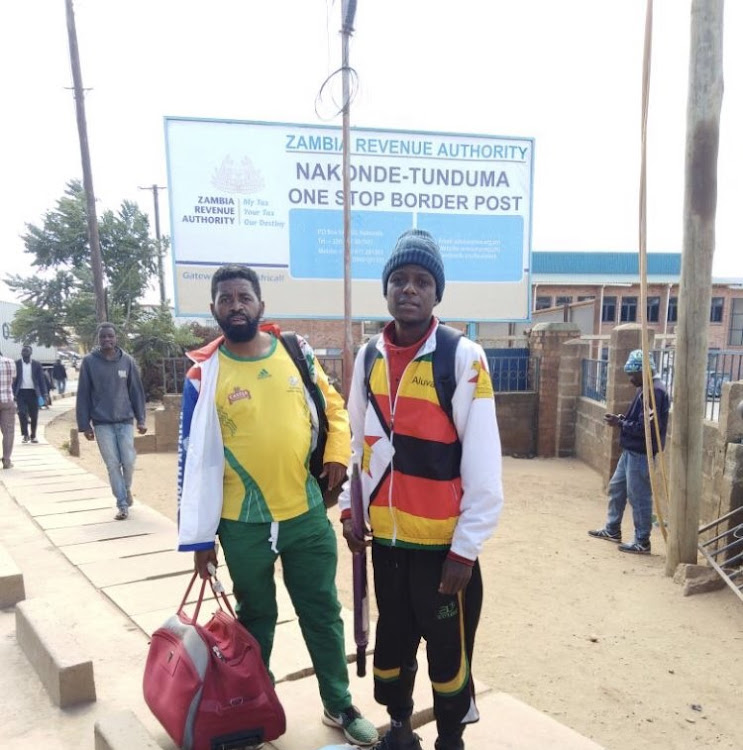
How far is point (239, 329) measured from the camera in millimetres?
2076

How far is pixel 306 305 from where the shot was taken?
12.0 meters

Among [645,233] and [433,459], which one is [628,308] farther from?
[433,459]

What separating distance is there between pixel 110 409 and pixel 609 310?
2834 cm

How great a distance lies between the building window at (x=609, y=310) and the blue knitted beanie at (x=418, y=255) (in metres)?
29.5

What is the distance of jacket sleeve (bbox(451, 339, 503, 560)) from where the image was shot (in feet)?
5.66

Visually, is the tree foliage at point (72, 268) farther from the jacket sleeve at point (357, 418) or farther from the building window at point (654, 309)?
the building window at point (654, 309)

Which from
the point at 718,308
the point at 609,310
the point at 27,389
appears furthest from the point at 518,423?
the point at 718,308

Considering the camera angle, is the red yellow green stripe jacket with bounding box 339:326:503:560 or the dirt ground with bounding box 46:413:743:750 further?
the dirt ground with bounding box 46:413:743:750

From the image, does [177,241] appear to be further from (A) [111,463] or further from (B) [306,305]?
(A) [111,463]

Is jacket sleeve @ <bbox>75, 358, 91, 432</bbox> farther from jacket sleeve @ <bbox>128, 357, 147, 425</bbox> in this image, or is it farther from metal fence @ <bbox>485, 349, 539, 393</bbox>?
metal fence @ <bbox>485, 349, 539, 393</bbox>

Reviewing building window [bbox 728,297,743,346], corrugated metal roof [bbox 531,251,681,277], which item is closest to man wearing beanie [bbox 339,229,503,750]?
building window [bbox 728,297,743,346]

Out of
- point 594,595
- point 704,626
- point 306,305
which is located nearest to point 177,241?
point 306,305

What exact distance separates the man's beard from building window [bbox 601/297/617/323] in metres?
29.6

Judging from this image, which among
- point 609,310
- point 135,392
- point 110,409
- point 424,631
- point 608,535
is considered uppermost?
point 609,310
